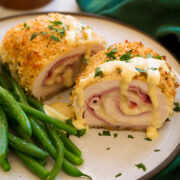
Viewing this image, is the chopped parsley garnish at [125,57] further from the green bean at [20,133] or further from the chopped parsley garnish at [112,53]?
the green bean at [20,133]

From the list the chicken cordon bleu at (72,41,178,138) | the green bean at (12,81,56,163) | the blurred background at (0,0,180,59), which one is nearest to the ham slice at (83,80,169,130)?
the chicken cordon bleu at (72,41,178,138)

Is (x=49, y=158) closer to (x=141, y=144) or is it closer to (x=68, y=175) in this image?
(x=68, y=175)

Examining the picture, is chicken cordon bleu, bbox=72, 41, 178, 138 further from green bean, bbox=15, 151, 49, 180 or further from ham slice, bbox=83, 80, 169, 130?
green bean, bbox=15, 151, 49, 180

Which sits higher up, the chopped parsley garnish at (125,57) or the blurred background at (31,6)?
the blurred background at (31,6)

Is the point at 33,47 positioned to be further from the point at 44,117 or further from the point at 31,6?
the point at 31,6

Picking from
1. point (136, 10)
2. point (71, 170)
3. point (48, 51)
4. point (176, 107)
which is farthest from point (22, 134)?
point (136, 10)

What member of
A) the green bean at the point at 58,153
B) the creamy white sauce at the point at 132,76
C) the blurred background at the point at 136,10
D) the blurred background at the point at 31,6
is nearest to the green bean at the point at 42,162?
the green bean at the point at 58,153
